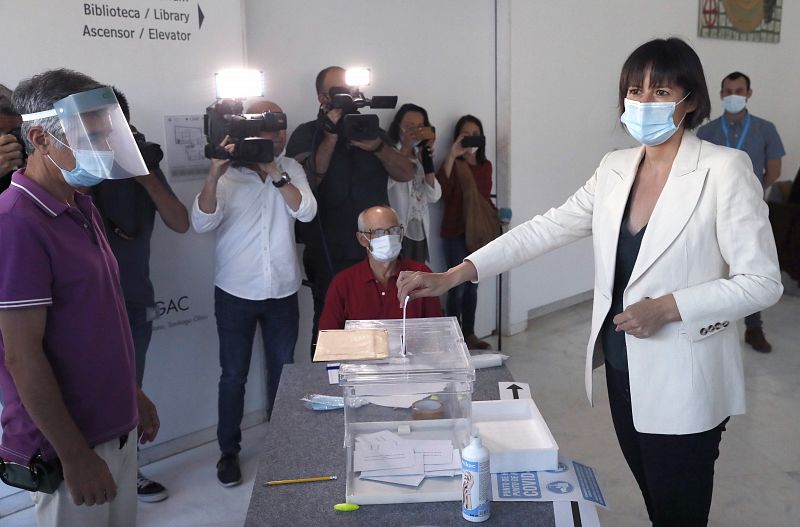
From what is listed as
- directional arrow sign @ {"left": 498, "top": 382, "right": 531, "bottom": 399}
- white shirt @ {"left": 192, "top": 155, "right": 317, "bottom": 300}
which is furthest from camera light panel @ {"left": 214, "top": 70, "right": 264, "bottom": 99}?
directional arrow sign @ {"left": 498, "top": 382, "right": 531, "bottom": 399}

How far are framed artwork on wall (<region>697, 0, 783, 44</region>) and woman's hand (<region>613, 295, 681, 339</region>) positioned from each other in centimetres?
501

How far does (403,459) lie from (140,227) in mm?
1629

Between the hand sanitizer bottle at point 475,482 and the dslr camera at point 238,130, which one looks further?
the dslr camera at point 238,130

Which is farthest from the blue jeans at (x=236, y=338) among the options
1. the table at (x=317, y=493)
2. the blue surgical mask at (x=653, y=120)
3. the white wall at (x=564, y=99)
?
the white wall at (x=564, y=99)

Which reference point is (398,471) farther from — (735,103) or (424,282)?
(735,103)

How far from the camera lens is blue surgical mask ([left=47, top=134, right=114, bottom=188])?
1.44m

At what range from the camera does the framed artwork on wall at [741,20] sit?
5672mm

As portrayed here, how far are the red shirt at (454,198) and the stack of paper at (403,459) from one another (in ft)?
8.55

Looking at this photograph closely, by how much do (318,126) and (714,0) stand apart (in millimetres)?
4262

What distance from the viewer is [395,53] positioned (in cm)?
368

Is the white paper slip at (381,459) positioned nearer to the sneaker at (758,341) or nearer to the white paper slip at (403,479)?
the white paper slip at (403,479)

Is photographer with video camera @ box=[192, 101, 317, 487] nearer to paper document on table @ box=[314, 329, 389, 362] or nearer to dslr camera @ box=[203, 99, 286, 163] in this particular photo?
dslr camera @ box=[203, 99, 286, 163]

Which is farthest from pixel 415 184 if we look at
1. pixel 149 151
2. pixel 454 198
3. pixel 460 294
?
pixel 149 151

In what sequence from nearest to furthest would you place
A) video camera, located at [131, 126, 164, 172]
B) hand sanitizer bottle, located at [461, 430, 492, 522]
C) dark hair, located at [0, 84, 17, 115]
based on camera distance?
hand sanitizer bottle, located at [461, 430, 492, 522]
dark hair, located at [0, 84, 17, 115]
video camera, located at [131, 126, 164, 172]
